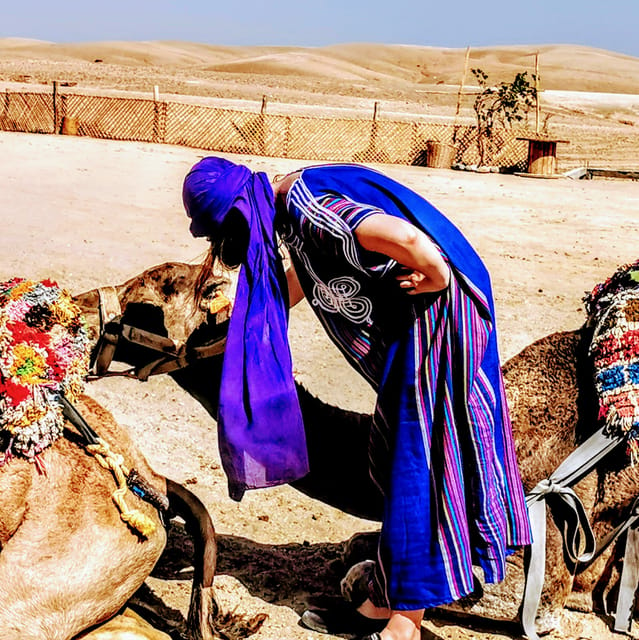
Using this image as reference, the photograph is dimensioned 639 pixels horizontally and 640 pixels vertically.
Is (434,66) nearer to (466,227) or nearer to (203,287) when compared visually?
(466,227)

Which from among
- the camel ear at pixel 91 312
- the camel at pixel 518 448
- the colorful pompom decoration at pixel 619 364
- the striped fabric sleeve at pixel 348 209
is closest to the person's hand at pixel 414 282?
the striped fabric sleeve at pixel 348 209

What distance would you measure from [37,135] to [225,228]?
1638 centimetres

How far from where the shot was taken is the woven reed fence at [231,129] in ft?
60.6

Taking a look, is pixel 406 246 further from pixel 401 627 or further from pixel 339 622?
pixel 339 622

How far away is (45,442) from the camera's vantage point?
279cm

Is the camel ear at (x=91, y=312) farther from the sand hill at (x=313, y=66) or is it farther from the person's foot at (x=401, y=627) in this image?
the sand hill at (x=313, y=66)

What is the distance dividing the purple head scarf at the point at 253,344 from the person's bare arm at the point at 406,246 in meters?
0.35

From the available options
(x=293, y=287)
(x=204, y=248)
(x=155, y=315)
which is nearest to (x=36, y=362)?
(x=155, y=315)

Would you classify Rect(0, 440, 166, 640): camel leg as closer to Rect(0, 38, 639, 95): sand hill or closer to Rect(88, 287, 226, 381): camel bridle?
Rect(88, 287, 226, 381): camel bridle

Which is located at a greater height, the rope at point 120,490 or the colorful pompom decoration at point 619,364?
the colorful pompom decoration at point 619,364

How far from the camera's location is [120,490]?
9.45 ft

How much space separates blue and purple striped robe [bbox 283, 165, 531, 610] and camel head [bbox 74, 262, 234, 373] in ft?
1.13

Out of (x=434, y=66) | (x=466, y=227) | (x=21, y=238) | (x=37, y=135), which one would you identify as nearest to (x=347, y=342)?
(x=21, y=238)

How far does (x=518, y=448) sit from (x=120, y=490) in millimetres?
1442
